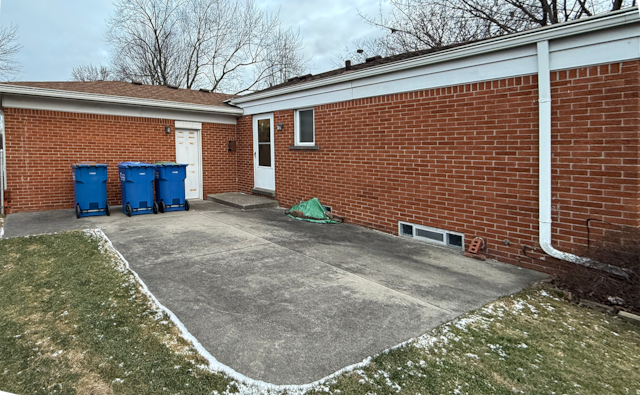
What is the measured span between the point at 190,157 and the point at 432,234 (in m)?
7.28

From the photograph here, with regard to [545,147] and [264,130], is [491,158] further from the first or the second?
[264,130]

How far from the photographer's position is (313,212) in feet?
27.4

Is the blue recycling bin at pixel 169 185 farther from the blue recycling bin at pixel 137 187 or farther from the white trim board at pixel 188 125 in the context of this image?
the white trim board at pixel 188 125

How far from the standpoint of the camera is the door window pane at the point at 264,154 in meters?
10.3

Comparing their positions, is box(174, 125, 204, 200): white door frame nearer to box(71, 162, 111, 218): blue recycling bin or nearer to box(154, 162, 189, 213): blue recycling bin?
box(154, 162, 189, 213): blue recycling bin

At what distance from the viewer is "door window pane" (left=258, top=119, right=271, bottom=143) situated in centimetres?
1030

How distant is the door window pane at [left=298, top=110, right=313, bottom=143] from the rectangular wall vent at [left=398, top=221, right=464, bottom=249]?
129 inches

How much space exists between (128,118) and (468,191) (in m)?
8.20

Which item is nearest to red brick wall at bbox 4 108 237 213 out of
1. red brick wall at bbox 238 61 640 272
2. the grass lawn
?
red brick wall at bbox 238 61 640 272

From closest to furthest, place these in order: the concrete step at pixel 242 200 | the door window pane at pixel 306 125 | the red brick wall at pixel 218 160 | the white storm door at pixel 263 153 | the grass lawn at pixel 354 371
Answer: the grass lawn at pixel 354 371
the door window pane at pixel 306 125
the concrete step at pixel 242 200
the white storm door at pixel 263 153
the red brick wall at pixel 218 160

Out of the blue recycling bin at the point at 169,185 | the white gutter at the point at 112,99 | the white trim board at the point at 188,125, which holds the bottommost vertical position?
the blue recycling bin at the point at 169,185

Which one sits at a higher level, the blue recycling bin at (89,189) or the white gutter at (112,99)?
A: the white gutter at (112,99)

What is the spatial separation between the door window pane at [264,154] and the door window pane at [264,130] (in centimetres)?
14

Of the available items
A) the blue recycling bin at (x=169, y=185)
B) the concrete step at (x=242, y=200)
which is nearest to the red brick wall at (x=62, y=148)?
the blue recycling bin at (x=169, y=185)
